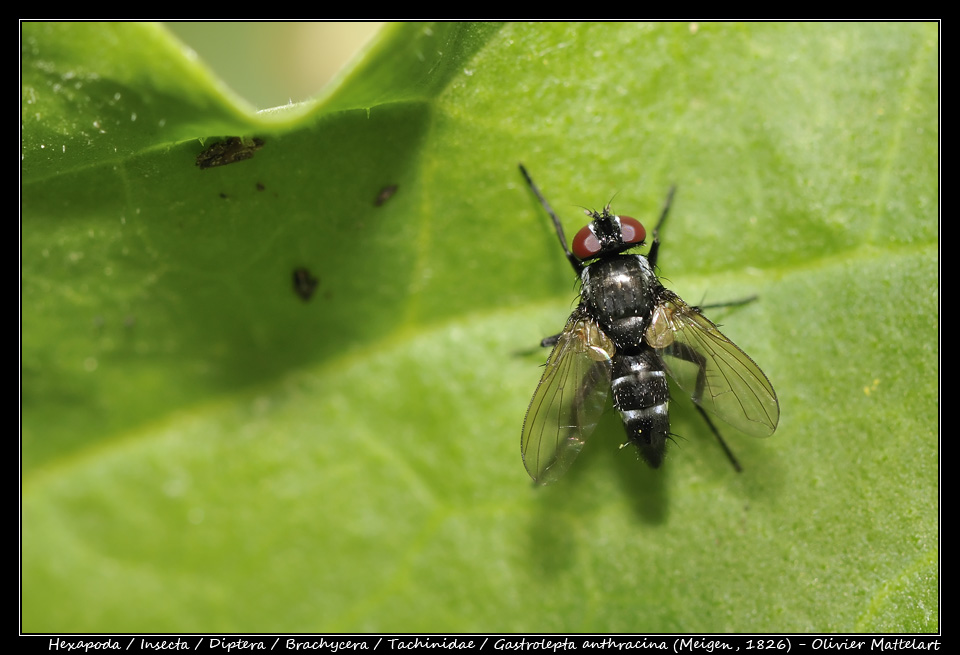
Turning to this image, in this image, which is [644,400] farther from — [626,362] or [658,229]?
[658,229]

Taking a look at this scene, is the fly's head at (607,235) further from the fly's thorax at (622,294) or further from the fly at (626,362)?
the fly's thorax at (622,294)

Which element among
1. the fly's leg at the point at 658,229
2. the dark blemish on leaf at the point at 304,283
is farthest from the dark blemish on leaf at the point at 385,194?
the fly's leg at the point at 658,229

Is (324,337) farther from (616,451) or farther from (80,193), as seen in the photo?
(616,451)

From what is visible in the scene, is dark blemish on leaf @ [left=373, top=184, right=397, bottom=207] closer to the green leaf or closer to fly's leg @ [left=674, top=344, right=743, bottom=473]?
the green leaf

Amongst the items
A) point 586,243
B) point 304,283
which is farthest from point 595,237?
point 304,283

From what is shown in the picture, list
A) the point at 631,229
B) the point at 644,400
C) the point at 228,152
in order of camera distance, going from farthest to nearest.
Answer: the point at 644,400 < the point at 631,229 < the point at 228,152
